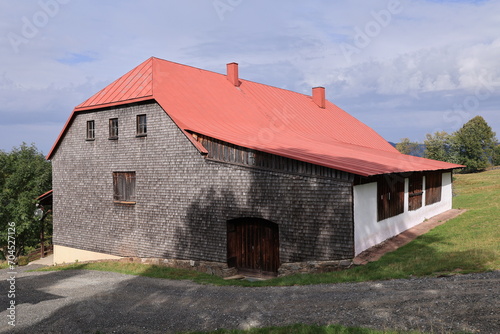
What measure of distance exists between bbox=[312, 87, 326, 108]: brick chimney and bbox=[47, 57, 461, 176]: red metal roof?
9.14 feet

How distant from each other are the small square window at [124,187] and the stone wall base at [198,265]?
2.73 metres

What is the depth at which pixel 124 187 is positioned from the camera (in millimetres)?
19328

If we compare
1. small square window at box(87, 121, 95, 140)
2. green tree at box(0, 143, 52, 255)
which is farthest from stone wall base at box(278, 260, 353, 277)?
green tree at box(0, 143, 52, 255)

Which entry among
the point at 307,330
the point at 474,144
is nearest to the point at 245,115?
the point at 307,330

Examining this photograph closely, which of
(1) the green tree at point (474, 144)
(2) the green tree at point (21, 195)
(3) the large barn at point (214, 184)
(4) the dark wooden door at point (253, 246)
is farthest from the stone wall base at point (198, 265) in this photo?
(1) the green tree at point (474, 144)

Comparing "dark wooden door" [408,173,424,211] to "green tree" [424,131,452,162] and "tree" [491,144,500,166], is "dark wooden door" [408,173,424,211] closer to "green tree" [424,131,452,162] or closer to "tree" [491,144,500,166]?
"green tree" [424,131,452,162]

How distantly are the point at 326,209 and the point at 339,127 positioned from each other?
49.9 feet

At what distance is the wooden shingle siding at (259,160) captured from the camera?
13.8m

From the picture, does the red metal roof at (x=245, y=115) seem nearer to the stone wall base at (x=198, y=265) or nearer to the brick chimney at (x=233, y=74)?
the brick chimney at (x=233, y=74)

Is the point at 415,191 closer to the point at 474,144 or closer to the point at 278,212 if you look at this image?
the point at 278,212

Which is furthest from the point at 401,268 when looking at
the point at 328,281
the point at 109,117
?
the point at 109,117

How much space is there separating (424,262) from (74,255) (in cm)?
1677

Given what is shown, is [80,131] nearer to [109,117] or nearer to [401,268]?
[109,117]

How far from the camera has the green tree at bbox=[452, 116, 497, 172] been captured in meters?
72.8
